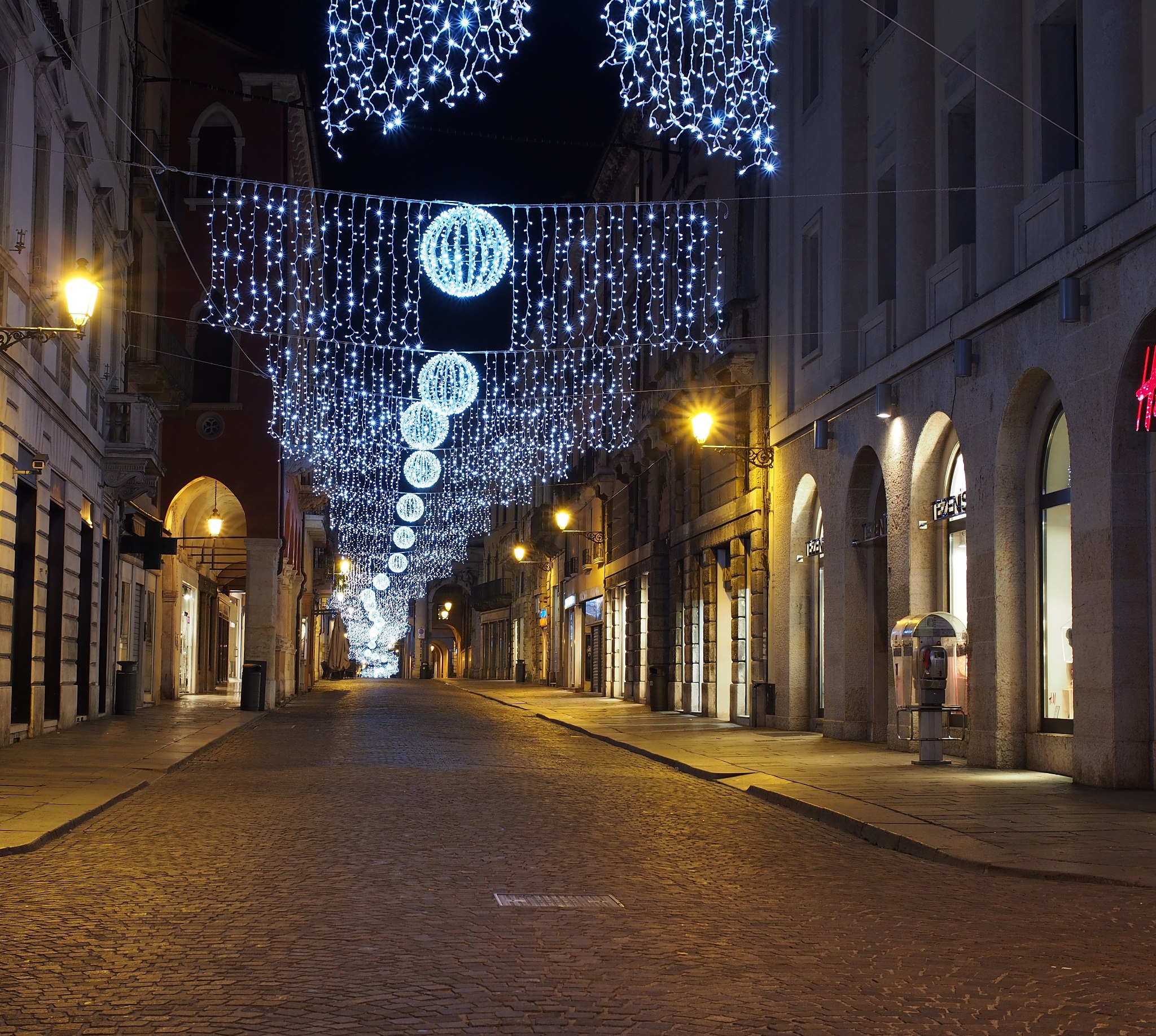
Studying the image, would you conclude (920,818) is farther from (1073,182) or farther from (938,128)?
(938,128)

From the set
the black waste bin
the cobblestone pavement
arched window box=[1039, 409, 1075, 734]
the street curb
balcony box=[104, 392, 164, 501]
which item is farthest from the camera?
the black waste bin

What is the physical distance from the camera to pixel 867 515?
2294cm

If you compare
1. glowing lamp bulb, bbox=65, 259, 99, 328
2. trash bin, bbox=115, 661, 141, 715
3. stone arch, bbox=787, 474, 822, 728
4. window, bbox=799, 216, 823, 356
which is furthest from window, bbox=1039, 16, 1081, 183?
trash bin, bbox=115, 661, 141, 715

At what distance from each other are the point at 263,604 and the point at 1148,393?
2826cm

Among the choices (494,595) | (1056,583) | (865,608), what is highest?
(494,595)

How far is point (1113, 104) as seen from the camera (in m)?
14.9

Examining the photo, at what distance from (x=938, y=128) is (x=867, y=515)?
596cm

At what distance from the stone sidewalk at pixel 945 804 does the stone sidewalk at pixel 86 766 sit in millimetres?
6191

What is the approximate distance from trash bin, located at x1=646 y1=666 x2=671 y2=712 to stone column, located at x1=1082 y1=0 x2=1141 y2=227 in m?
21.5

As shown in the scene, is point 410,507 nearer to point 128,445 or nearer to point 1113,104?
point 128,445

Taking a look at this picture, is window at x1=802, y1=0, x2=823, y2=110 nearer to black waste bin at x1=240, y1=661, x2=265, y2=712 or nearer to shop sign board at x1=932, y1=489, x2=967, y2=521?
shop sign board at x1=932, y1=489, x2=967, y2=521

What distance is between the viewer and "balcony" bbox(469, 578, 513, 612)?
78438 mm

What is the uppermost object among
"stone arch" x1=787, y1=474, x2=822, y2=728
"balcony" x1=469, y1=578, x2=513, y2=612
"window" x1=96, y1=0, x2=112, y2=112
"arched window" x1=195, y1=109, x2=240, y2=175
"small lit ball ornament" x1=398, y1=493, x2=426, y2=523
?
"arched window" x1=195, y1=109, x2=240, y2=175

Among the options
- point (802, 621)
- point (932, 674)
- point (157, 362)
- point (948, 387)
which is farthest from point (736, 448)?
point (157, 362)
